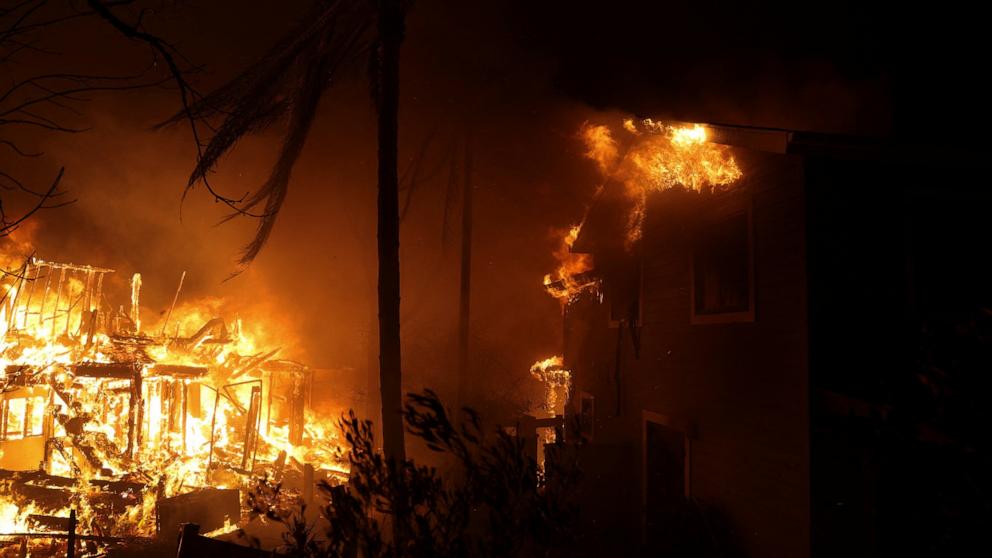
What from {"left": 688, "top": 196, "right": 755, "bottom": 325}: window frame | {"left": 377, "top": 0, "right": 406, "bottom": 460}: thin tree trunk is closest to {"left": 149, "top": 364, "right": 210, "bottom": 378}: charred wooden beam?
{"left": 377, "top": 0, "right": 406, "bottom": 460}: thin tree trunk

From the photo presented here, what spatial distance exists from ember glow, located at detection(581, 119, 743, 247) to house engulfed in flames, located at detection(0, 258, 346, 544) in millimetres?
11004

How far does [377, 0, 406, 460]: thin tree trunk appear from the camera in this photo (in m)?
10.1

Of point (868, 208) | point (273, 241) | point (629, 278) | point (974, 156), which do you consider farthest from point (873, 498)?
point (273, 241)

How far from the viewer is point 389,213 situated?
34.5ft

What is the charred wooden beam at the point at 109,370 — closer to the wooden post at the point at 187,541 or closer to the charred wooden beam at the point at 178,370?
the charred wooden beam at the point at 178,370

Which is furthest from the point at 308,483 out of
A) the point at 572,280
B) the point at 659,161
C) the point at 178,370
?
the point at 659,161

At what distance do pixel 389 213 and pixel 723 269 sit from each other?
18.5ft

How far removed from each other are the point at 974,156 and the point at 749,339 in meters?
3.32

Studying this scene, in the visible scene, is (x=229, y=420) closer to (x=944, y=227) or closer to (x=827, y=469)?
(x=827, y=469)

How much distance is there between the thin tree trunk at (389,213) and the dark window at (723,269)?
5074 mm

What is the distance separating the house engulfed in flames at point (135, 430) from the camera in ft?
45.4

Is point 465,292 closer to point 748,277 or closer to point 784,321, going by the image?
point 748,277

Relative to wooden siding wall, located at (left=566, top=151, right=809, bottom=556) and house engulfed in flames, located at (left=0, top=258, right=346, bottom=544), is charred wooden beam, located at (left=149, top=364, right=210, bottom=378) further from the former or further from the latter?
wooden siding wall, located at (left=566, top=151, right=809, bottom=556)

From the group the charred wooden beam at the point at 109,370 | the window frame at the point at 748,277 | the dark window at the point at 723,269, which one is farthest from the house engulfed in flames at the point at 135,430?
the dark window at the point at 723,269
